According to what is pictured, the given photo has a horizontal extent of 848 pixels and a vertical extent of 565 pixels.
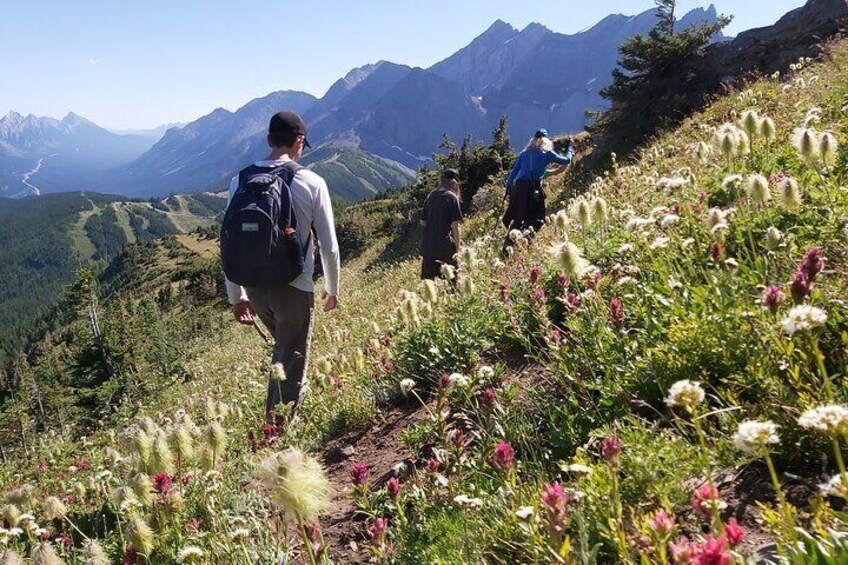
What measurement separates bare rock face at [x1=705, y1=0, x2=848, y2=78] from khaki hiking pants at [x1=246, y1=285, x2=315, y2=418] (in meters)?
19.1

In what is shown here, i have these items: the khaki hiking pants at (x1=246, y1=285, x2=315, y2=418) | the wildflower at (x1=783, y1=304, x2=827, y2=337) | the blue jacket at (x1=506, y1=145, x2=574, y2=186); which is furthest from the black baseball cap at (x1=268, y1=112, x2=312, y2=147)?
the blue jacket at (x1=506, y1=145, x2=574, y2=186)

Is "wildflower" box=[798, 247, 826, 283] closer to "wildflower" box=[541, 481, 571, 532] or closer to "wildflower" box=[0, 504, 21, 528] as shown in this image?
"wildflower" box=[541, 481, 571, 532]

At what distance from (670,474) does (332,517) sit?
2.43 metres

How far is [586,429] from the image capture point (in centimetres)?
314

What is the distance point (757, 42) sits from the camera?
66.0ft

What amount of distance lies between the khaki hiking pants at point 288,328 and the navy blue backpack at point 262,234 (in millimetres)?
357

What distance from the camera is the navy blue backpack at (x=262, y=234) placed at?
5160 millimetres

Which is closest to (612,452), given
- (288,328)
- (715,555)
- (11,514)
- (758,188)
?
(715,555)

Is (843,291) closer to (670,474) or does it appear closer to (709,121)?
(670,474)

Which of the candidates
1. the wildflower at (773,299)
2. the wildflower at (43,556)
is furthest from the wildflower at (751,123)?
the wildflower at (43,556)

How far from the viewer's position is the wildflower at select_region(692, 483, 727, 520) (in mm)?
1472

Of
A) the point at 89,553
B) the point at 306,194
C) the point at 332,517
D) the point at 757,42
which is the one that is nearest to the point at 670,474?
the point at 332,517

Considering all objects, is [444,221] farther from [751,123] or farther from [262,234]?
[751,123]

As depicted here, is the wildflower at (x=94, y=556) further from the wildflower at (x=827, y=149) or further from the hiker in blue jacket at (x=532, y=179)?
the hiker in blue jacket at (x=532, y=179)
